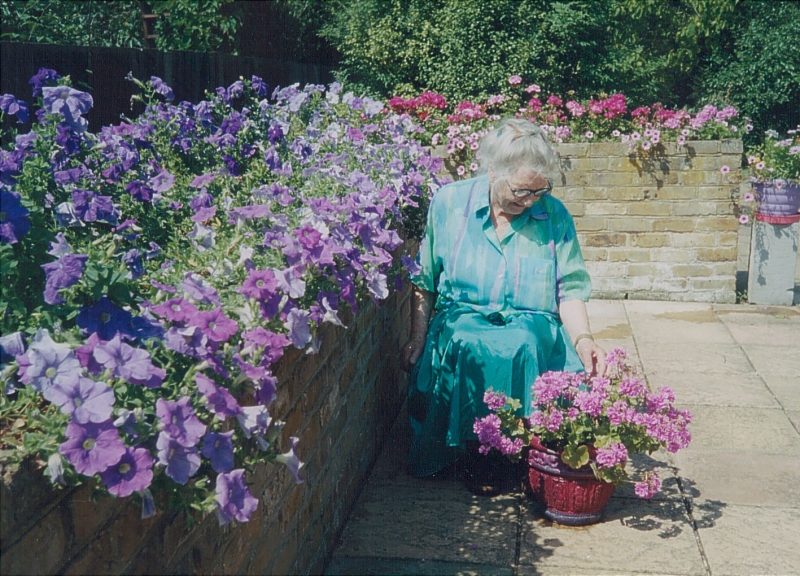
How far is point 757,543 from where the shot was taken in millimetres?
3029

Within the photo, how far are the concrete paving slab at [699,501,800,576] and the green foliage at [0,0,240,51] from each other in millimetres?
9539

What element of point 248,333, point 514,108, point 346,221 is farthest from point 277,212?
point 514,108

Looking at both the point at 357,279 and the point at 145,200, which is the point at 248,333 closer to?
the point at 357,279

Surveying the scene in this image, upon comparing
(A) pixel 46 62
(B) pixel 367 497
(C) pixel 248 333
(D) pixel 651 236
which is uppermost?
(A) pixel 46 62

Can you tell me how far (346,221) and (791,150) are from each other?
16.4 ft

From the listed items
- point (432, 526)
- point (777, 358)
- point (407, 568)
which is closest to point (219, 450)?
point (407, 568)

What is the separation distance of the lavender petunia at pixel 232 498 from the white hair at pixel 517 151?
197cm

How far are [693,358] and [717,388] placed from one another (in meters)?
0.57

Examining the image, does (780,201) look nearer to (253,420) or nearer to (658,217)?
(658,217)

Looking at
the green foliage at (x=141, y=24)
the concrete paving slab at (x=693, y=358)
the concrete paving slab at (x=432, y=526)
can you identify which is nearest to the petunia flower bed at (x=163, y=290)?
the concrete paving slab at (x=432, y=526)

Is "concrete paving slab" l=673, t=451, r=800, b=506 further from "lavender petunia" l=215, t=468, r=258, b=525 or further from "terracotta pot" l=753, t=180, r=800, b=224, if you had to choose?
"terracotta pot" l=753, t=180, r=800, b=224

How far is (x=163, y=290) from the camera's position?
196cm

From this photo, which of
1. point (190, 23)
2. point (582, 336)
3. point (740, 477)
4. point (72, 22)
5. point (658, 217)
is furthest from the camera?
point (190, 23)

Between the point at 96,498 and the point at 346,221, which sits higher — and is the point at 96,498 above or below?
below
